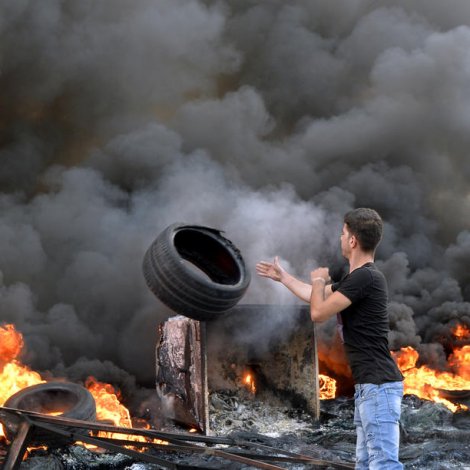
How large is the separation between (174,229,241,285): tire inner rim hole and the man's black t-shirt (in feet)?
14.2

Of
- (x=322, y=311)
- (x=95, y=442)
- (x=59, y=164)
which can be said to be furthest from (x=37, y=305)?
(x=322, y=311)

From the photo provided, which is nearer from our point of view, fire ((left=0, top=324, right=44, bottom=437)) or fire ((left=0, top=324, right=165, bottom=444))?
fire ((left=0, top=324, right=165, bottom=444))

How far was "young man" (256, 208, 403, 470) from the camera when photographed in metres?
2.44

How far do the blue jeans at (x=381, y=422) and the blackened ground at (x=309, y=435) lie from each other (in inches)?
104

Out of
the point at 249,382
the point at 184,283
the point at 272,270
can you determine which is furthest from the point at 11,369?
the point at 272,270

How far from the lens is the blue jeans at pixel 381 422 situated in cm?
241

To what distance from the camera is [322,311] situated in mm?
2570

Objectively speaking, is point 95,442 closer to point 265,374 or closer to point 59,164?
point 265,374

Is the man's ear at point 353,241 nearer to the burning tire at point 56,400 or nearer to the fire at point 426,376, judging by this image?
the burning tire at point 56,400

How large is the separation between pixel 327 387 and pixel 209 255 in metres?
4.14

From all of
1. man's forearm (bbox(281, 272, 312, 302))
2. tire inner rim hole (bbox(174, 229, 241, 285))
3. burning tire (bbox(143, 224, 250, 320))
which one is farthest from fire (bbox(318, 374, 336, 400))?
man's forearm (bbox(281, 272, 312, 302))

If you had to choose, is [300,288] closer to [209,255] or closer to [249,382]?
[209,255]

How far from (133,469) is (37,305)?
271 inches

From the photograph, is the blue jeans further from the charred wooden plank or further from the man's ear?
the charred wooden plank
